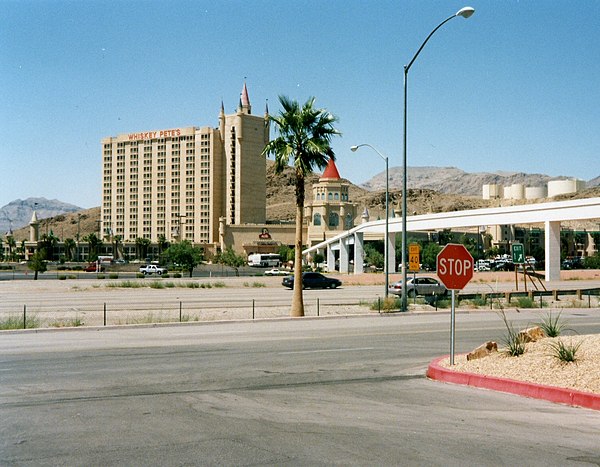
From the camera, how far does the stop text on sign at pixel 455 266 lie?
526 inches

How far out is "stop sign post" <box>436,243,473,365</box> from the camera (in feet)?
43.9

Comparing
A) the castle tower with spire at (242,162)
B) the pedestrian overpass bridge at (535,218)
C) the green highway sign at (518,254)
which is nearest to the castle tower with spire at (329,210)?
the castle tower with spire at (242,162)

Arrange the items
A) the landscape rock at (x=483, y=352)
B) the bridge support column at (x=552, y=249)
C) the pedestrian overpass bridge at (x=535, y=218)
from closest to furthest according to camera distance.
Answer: the landscape rock at (x=483, y=352), the pedestrian overpass bridge at (x=535, y=218), the bridge support column at (x=552, y=249)

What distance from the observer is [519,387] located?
11.4 metres

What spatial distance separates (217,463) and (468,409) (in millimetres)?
4542

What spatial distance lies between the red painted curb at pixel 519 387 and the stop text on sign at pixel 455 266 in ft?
6.10

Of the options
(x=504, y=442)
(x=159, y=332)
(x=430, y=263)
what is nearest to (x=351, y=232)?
(x=430, y=263)

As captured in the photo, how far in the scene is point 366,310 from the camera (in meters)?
33.7

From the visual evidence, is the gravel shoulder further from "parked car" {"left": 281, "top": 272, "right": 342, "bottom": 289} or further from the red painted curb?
"parked car" {"left": 281, "top": 272, "right": 342, "bottom": 289}

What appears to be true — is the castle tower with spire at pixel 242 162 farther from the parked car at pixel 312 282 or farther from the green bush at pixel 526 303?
the green bush at pixel 526 303

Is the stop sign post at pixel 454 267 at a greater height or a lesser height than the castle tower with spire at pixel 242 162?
lesser

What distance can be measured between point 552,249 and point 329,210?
3294 inches

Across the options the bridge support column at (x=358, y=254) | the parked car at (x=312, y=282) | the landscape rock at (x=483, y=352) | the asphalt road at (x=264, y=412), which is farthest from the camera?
the bridge support column at (x=358, y=254)

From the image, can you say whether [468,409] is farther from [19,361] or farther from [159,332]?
[159,332]
